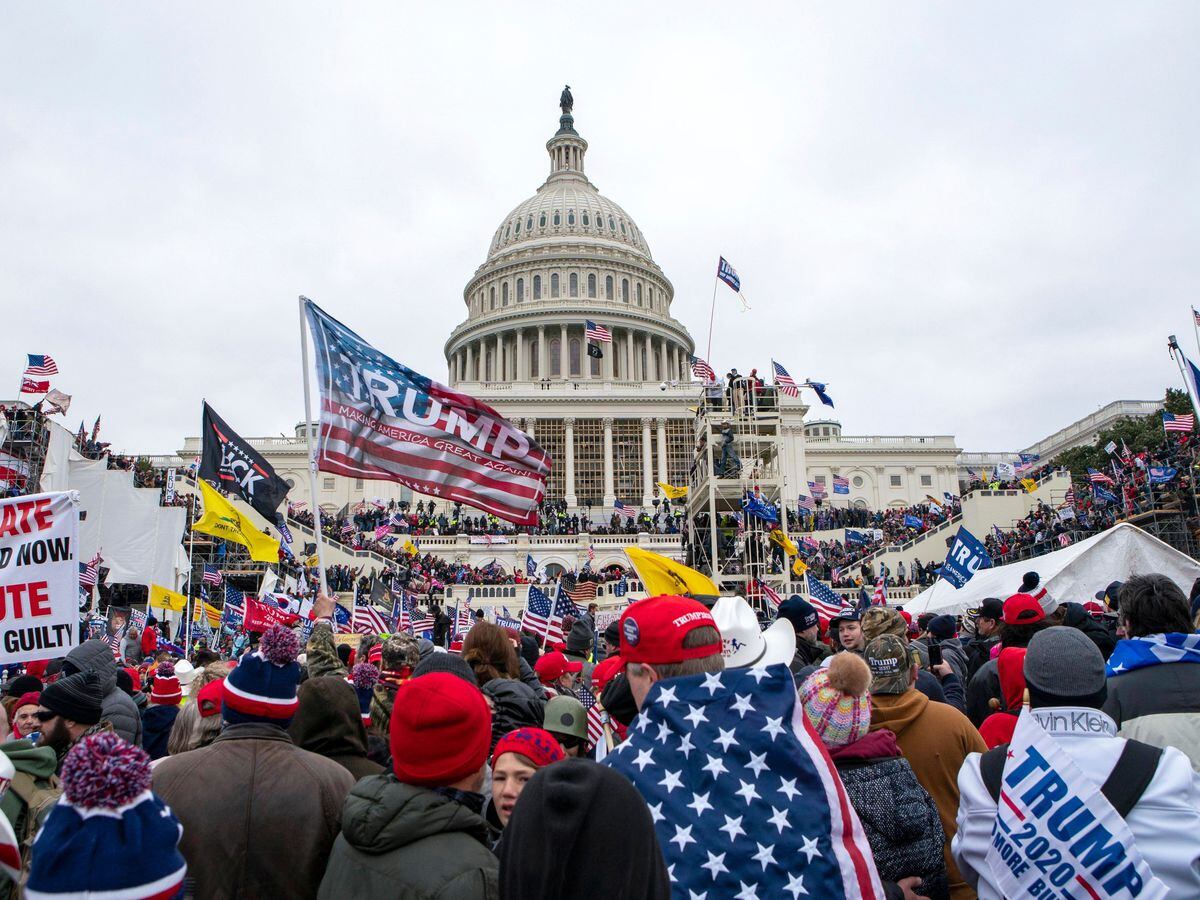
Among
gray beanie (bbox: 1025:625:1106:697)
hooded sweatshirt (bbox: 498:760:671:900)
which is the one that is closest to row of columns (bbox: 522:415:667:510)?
gray beanie (bbox: 1025:625:1106:697)

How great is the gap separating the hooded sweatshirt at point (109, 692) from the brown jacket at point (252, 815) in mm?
2188

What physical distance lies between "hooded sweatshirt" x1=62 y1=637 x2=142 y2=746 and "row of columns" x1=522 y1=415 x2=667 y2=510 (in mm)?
60835

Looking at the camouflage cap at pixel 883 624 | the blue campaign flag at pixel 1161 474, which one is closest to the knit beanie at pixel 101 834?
the camouflage cap at pixel 883 624

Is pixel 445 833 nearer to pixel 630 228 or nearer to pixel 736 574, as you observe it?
pixel 736 574

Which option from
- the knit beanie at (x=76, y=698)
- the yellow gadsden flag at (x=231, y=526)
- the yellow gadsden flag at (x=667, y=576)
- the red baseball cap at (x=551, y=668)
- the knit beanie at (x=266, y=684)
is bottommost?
the red baseball cap at (x=551, y=668)

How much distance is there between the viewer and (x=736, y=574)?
27719mm

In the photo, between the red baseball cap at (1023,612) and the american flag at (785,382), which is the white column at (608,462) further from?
the red baseball cap at (1023,612)

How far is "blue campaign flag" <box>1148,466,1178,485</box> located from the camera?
27.6m

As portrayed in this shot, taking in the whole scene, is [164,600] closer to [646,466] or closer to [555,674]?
[555,674]

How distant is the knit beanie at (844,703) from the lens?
150 inches

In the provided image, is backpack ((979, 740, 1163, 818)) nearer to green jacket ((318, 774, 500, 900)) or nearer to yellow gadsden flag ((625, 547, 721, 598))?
green jacket ((318, 774, 500, 900))

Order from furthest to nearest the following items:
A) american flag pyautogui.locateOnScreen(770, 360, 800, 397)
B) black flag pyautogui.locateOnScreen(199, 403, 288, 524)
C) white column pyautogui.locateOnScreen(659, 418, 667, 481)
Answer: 1. white column pyautogui.locateOnScreen(659, 418, 667, 481)
2. american flag pyautogui.locateOnScreen(770, 360, 800, 397)
3. black flag pyautogui.locateOnScreen(199, 403, 288, 524)

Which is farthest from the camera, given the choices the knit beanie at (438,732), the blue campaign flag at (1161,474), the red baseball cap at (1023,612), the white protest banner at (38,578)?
the blue campaign flag at (1161,474)

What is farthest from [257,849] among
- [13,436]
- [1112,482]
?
[1112,482]
